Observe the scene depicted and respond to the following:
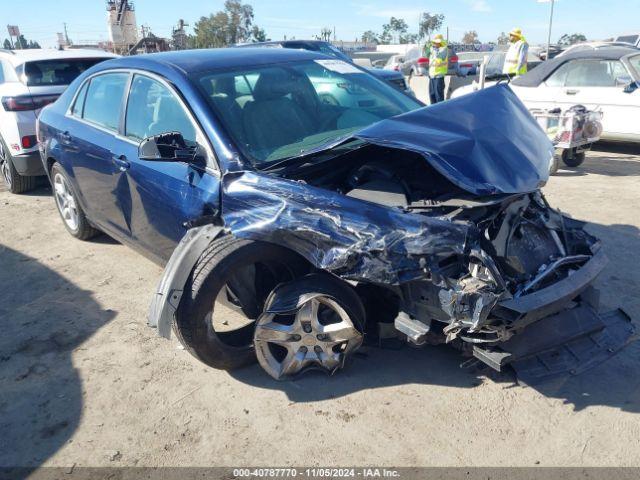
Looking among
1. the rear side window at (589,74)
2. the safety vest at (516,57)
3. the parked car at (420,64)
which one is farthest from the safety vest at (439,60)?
the rear side window at (589,74)

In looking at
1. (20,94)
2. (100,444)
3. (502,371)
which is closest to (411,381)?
(502,371)

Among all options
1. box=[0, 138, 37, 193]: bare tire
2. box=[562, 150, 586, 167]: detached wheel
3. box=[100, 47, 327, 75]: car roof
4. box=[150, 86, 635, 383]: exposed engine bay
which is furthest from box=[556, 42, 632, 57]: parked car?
box=[0, 138, 37, 193]: bare tire

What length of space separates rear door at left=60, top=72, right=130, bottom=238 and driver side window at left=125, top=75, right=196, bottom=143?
167 millimetres

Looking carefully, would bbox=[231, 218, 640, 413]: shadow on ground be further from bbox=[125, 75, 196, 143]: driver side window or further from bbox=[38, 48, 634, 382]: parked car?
bbox=[125, 75, 196, 143]: driver side window

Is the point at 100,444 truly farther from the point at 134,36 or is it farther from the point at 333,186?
Result: the point at 134,36

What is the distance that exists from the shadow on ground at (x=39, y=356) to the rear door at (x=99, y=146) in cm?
68

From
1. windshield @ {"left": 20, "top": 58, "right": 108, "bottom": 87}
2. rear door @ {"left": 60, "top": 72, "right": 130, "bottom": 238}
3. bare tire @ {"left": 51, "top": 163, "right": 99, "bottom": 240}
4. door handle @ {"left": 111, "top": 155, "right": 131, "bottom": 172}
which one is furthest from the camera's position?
windshield @ {"left": 20, "top": 58, "right": 108, "bottom": 87}

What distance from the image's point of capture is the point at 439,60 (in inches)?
480

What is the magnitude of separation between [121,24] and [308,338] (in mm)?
29402

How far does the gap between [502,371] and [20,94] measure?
6.32 meters

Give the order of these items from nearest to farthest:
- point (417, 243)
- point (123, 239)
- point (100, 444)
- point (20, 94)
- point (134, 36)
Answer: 1. point (417, 243)
2. point (100, 444)
3. point (123, 239)
4. point (20, 94)
5. point (134, 36)

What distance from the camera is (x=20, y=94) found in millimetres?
6469

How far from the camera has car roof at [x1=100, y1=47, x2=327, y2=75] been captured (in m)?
3.61

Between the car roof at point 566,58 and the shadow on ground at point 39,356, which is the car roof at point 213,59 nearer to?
the shadow on ground at point 39,356
